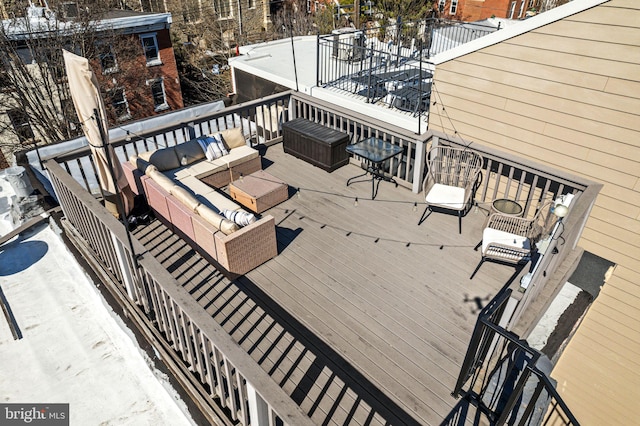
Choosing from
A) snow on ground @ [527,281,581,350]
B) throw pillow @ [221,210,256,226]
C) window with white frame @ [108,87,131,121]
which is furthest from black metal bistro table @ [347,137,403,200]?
window with white frame @ [108,87,131,121]

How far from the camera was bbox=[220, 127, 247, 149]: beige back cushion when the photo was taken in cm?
678

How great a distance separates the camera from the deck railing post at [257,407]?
2.54 metres

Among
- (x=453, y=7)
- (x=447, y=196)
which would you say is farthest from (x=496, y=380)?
(x=453, y=7)

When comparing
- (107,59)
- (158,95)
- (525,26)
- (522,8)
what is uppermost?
(525,26)

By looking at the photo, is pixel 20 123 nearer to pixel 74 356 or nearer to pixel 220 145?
pixel 220 145

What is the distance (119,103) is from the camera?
19.9 metres

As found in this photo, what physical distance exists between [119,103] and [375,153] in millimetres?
18211

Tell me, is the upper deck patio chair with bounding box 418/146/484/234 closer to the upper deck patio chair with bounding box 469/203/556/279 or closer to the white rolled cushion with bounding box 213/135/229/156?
the upper deck patio chair with bounding box 469/203/556/279

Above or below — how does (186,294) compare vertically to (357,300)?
above

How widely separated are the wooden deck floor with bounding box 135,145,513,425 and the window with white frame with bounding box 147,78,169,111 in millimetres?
18178

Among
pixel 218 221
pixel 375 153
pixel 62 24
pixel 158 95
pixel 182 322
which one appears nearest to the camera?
pixel 182 322

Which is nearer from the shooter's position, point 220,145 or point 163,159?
point 163,159

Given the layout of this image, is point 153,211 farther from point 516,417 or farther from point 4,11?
point 4,11

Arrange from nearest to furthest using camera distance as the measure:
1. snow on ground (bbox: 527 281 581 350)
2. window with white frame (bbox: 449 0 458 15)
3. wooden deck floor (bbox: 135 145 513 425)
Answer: wooden deck floor (bbox: 135 145 513 425) → snow on ground (bbox: 527 281 581 350) → window with white frame (bbox: 449 0 458 15)
